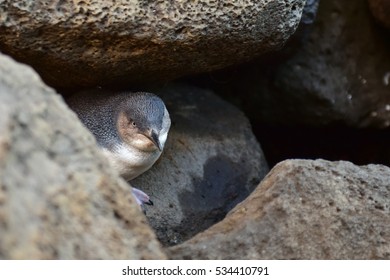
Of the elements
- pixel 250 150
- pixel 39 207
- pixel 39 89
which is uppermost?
pixel 39 89

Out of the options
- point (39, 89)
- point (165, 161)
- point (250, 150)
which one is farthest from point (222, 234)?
point (250, 150)

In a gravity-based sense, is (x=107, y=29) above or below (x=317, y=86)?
above

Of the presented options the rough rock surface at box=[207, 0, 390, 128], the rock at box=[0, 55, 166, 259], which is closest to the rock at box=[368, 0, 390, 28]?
the rough rock surface at box=[207, 0, 390, 128]

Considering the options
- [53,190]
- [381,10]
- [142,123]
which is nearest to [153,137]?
[142,123]

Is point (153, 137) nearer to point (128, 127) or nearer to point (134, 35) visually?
point (128, 127)

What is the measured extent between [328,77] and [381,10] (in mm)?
310

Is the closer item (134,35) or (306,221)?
(306,221)

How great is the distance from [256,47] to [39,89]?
0.98m

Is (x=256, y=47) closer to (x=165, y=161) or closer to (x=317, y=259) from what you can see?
(x=165, y=161)

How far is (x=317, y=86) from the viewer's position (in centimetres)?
304

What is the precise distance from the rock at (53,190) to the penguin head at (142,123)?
727mm

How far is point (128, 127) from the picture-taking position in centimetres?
240

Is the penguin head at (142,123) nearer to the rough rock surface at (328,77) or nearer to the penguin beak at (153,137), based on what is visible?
the penguin beak at (153,137)

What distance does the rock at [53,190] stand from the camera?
1.34 m
